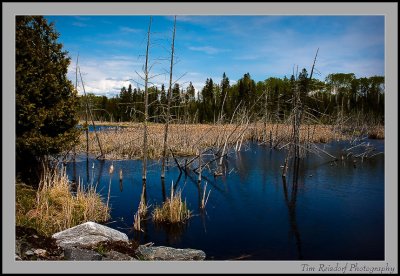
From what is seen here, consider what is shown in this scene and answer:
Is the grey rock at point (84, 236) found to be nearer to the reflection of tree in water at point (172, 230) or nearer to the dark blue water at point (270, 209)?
the dark blue water at point (270, 209)

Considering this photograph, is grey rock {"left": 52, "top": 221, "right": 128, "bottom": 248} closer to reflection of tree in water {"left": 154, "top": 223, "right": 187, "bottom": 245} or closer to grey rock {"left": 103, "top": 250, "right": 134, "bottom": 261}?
grey rock {"left": 103, "top": 250, "right": 134, "bottom": 261}

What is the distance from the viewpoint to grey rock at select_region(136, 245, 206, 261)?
27.0ft

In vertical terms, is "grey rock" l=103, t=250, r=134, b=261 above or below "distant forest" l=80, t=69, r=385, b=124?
below

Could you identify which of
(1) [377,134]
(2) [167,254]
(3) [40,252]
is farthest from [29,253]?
(1) [377,134]

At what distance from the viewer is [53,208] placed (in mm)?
10320

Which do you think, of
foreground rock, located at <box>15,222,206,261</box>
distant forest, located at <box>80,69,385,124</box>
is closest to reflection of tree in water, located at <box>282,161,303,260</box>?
foreground rock, located at <box>15,222,206,261</box>

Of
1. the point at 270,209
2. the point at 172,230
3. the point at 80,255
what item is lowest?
the point at 172,230

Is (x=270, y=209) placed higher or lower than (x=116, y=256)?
lower

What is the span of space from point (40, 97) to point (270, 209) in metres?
8.73

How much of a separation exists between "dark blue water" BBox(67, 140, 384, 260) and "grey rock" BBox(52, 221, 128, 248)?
169 centimetres

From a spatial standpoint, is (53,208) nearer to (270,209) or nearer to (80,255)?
(80,255)

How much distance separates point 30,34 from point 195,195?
846 cm

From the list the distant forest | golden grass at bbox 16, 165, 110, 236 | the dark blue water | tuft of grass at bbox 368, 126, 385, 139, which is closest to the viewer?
A: golden grass at bbox 16, 165, 110, 236

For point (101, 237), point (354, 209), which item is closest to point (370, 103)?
point (354, 209)
